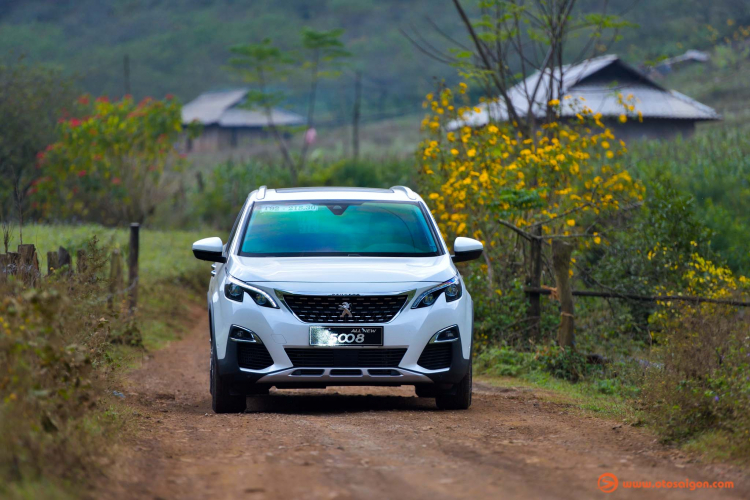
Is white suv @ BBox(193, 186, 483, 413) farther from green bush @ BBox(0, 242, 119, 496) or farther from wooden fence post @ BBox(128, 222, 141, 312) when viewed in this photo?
wooden fence post @ BBox(128, 222, 141, 312)

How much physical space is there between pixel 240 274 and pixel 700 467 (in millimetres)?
3673

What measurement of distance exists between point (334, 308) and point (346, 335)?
222mm

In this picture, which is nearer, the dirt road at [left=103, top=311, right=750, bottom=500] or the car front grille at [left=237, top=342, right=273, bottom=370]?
the dirt road at [left=103, top=311, right=750, bottom=500]

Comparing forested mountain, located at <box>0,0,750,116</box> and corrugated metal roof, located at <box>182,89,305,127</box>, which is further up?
forested mountain, located at <box>0,0,750,116</box>

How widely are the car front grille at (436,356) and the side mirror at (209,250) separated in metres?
1.95

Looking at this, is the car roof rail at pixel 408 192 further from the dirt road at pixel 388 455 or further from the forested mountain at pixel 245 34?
the forested mountain at pixel 245 34

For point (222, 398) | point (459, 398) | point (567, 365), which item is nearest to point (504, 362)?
point (567, 365)

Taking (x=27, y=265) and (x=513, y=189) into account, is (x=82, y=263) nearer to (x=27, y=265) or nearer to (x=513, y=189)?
(x=27, y=265)

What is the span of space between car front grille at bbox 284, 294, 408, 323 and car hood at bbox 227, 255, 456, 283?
0.14 meters

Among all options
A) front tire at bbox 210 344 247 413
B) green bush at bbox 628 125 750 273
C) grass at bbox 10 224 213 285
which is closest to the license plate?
front tire at bbox 210 344 247 413

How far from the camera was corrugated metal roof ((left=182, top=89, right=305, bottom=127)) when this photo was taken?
70.5 metres

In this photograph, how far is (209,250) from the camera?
8.38 metres

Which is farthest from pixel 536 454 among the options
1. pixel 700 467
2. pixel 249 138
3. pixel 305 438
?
pixel 249 138

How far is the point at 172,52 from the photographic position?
3748 inches
